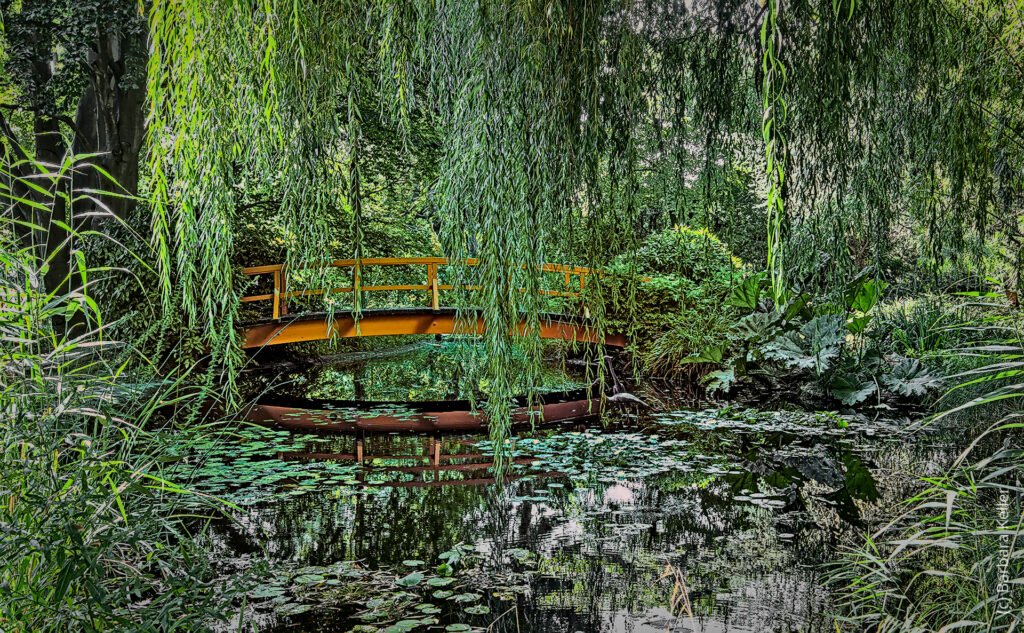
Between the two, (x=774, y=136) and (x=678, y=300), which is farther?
(x=678, y=300)

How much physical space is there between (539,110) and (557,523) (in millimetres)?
2600

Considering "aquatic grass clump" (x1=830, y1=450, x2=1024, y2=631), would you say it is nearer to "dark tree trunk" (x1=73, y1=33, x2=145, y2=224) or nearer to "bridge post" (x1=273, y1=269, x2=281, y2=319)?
"bridge post" (x1=273, y1=269, x2=281, y2=319)

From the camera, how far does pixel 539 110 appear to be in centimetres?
135

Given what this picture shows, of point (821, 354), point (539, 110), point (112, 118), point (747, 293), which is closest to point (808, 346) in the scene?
point (821, 354)

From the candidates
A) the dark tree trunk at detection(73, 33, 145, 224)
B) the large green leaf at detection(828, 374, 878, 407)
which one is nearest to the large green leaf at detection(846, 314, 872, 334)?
the large green leaf at detection(828, 374, 878, 407)

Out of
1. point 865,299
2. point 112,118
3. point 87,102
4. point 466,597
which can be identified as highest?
point 87,102

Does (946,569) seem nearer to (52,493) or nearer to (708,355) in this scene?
(52,493)

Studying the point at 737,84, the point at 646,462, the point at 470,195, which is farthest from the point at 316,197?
the point at 646,462

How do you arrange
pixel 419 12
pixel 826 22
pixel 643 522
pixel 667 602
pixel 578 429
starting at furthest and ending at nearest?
pixel 578 429
pixel 643 522
pixel 667 602
pixel 419 12
pixel 826 22

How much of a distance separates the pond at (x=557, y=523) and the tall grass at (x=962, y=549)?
0.20 m

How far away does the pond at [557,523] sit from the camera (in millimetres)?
2625

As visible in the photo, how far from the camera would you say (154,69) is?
1450mm

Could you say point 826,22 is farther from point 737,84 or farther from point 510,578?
point 510,578

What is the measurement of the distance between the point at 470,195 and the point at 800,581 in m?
2.30
